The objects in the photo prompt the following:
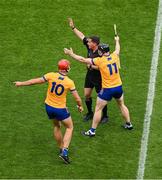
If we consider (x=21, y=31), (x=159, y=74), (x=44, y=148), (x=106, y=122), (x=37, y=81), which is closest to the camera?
(x=37, y=81)

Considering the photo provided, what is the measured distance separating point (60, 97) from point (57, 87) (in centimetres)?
28

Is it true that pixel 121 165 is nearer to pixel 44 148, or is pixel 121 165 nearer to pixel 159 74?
pixel 44 148

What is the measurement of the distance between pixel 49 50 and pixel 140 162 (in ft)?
20.8

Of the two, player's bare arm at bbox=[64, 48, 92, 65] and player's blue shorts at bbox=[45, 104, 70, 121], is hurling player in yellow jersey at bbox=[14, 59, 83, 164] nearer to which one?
player's blue shorts at bbox=[45, 104, 70, 121]

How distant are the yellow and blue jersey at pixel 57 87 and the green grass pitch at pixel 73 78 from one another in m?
1.53

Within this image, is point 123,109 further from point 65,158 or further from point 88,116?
point 65,158

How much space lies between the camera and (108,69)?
58.5ft

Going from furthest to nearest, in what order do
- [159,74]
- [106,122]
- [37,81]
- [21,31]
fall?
[21,31] → [159,74] → [106,122] → [37,81]

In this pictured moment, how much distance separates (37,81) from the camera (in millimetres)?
16781

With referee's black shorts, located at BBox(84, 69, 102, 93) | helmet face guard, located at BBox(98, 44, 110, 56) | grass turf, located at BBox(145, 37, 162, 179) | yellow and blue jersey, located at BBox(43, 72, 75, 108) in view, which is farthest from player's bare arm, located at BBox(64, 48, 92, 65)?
grass turf, located at BBox(145, 37, 162, 179)

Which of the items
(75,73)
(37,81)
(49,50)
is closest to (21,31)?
(49,50)

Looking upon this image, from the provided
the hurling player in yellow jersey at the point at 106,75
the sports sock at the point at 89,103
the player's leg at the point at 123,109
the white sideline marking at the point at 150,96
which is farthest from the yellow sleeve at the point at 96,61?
the white sideline marking at the point at 150,96

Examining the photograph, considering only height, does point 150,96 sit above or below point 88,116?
above

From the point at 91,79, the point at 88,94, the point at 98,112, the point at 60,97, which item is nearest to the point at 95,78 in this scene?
the point at 91,79
